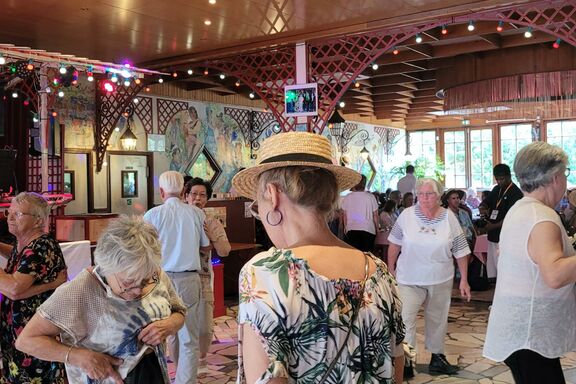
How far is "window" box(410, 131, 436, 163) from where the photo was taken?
21203 millimetres

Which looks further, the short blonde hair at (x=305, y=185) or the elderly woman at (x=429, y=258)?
the elderly woman at (x=429, y=258)

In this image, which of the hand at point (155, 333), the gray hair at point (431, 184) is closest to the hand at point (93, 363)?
the hand at point (155, 333)

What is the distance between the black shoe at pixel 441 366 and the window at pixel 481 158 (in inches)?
613

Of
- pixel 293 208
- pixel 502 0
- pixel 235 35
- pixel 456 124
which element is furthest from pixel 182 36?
pixel 456 124

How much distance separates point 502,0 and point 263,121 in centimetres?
868

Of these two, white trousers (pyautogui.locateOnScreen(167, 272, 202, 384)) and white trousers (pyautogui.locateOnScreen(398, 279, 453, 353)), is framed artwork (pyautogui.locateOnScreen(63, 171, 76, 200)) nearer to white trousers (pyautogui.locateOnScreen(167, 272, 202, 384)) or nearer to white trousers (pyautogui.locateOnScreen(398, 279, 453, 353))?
white trousers (pyautogui.locateOnScreen(167, 272, 202, 384))

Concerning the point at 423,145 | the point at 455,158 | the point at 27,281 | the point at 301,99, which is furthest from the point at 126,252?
the point at 423,145

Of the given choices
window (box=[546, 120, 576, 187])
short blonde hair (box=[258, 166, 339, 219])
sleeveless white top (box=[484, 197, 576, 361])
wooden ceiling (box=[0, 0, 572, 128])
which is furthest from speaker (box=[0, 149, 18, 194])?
window (box=[546, 120, 576, 187])

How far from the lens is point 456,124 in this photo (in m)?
20.4

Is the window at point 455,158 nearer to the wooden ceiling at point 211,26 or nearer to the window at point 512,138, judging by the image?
the window at point 512,138

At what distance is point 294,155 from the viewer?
61.6 inches

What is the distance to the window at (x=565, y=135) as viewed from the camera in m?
18.3

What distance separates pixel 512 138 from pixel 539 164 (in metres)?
18.0

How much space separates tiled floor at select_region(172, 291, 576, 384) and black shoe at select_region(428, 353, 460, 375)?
6 cm
